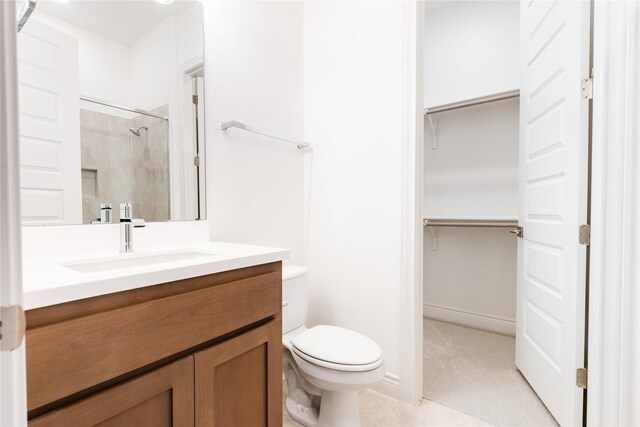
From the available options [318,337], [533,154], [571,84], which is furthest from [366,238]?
[571,84]

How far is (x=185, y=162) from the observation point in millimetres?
1384

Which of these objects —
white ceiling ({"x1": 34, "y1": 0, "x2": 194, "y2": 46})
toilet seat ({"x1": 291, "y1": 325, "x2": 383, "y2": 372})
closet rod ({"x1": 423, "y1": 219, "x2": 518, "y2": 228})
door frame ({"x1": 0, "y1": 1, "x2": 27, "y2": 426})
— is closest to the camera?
door frame ({"x1": 0, "y1": 1, "x2": 27, "y2": 426})

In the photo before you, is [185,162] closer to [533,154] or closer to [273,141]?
[273,141]

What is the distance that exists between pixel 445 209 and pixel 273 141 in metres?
1.67

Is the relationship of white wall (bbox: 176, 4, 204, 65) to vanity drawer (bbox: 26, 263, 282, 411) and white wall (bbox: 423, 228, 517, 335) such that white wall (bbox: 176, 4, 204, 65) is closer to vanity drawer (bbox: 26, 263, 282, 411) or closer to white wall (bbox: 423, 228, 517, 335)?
vanity drawer (bbox: 26, 263, 282, 411)

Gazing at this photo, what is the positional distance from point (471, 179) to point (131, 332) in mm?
2561

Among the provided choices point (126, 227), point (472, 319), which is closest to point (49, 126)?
point (126, 227)

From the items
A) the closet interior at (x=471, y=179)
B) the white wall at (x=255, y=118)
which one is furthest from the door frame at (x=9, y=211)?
the closet interior at (x=471, y=179)

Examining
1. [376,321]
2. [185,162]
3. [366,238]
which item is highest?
[185,162]

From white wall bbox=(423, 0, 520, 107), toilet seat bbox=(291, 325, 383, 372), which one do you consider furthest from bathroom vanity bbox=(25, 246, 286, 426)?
white wall bbox=(423, 0, 520, 107)

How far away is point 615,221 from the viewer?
3.84 ft

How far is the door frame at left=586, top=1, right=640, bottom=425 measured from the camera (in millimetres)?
1126

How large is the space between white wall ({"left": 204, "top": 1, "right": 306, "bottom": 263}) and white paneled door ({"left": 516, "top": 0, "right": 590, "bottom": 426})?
1.30 metres

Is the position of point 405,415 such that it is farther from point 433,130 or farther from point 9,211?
point 433,130
